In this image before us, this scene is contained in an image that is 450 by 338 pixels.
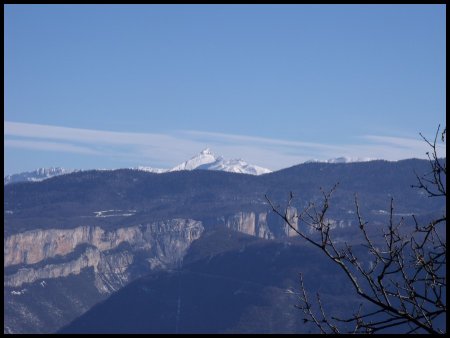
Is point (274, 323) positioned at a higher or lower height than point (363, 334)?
lower

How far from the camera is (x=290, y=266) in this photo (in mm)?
199625

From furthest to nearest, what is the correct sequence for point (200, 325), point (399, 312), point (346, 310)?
point (200, 325), point (346, 310), point (399, 312)

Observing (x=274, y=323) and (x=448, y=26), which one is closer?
(x=448, y=26)

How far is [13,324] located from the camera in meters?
194

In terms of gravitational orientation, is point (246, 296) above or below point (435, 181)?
below

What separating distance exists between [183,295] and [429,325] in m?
194

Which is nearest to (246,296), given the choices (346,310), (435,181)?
(346,310)

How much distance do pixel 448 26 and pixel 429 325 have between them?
7.28 feet

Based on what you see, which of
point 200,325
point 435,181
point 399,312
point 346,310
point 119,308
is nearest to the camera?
point 399,312

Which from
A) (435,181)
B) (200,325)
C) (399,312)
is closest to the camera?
(399,312)

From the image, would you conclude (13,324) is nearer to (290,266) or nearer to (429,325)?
(290,266)

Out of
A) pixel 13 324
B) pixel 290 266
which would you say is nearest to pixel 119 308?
pixel 13 324

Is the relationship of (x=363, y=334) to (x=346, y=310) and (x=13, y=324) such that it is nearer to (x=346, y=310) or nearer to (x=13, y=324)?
(x=346, y=310)

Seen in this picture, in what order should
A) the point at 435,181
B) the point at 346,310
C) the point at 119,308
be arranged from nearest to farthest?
the point at 435,181, the point at 346,310, the point at 119,308
